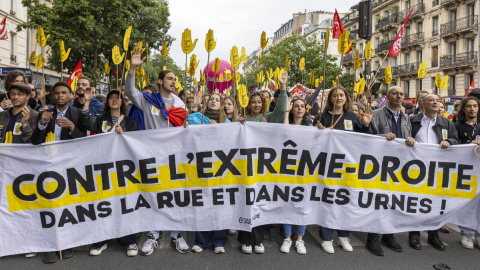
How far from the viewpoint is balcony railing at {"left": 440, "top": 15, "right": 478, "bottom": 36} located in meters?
31.9

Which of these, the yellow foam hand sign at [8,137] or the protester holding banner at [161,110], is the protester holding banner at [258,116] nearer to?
the protester holding banner at [161,110]

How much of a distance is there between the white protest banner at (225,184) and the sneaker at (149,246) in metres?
0.19

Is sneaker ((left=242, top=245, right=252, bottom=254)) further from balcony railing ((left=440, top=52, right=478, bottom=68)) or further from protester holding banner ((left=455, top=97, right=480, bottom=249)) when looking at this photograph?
balcony railing ((left=440, top=52, right=478, bottom=68))

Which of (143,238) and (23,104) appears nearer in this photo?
(23,104)

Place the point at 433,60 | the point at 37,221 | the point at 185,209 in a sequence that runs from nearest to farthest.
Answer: the point at 37,221
the point at 185,209
the point at 433,60

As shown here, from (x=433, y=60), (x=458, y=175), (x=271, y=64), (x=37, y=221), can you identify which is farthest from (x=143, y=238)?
(x=433, y=60)

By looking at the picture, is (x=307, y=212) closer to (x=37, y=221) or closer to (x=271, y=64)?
(x=37, y=221)

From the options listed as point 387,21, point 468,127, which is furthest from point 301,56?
point 468,127

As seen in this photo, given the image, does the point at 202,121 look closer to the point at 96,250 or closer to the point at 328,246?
the point at 96,250

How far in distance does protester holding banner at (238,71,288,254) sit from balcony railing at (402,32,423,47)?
38.8 meters

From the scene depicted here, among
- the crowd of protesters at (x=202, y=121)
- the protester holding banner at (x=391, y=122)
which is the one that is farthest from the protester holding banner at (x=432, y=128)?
the protester holding banner at (x=391, y=122)

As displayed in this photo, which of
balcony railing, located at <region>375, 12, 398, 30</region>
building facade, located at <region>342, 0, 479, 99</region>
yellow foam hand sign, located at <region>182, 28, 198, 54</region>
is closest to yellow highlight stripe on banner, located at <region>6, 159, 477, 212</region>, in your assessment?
yellow foam hand sign, located at <region>182, 28, 198, 54</region>

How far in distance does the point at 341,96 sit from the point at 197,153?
6.05 ft

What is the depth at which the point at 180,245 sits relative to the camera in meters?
4.33
